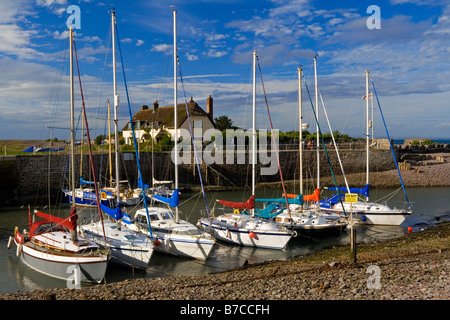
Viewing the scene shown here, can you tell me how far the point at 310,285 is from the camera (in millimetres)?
10781

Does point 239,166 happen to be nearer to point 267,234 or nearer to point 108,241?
point 267,234

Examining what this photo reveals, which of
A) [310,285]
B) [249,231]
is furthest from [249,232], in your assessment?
[310,285]

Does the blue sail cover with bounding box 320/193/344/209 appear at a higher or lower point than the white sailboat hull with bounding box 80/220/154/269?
higher

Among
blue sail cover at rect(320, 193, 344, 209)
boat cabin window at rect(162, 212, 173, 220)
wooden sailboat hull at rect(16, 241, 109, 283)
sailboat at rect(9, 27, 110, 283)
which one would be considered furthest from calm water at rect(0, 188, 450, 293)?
blue sail cover at rect(320, 193, 344, 209)

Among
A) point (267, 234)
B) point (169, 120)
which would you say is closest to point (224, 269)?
point (267, 234)

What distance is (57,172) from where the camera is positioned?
34250 mm

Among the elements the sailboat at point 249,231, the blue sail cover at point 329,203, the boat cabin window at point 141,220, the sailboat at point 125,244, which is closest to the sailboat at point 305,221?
the sailboat at point 249,231

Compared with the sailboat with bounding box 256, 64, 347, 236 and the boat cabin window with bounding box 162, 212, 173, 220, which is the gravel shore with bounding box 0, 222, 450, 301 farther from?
the sailboat with bounding box 256, 64, 347, 236

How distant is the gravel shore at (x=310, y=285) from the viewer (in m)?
9.88

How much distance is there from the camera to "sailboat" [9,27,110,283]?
530 inches

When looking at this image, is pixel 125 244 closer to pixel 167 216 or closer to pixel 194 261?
pixel 194 261

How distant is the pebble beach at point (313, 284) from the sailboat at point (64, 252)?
1.38m

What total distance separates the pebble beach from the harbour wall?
13287 millimetres

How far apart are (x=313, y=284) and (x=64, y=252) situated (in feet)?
28.7
